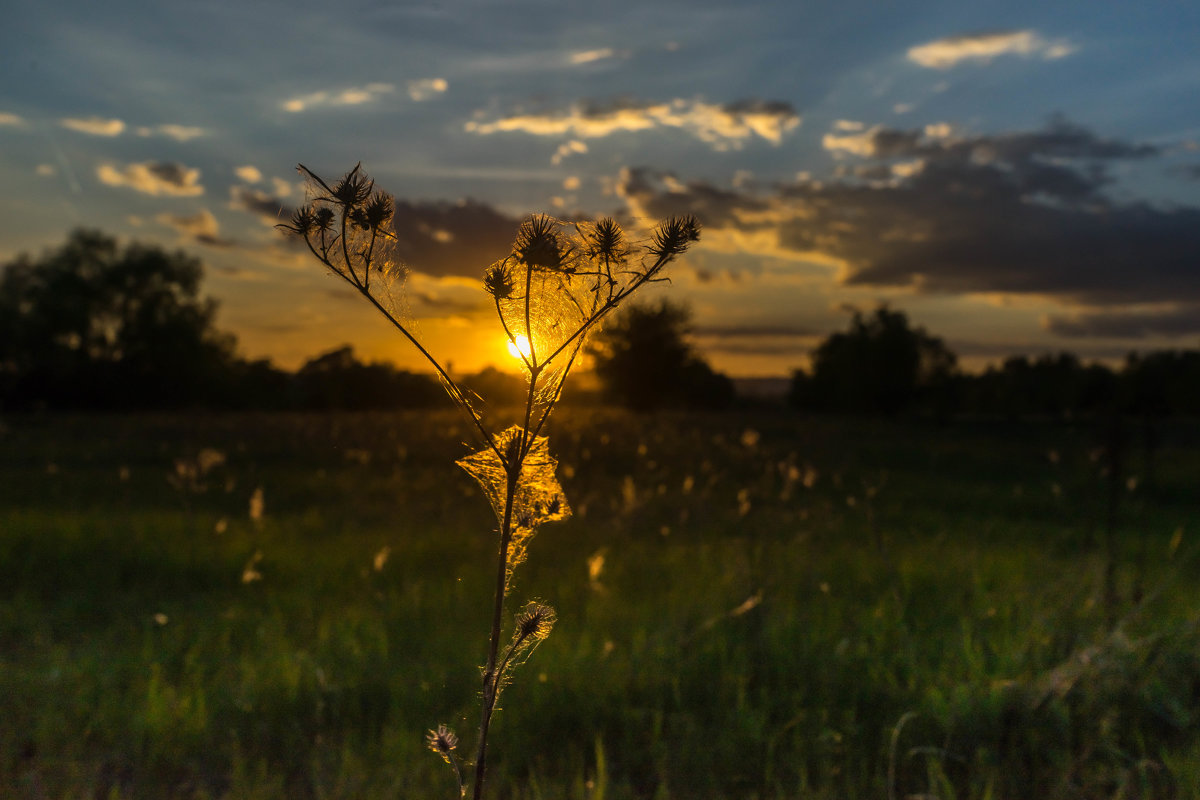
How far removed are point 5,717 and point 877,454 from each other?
20534 millimetres

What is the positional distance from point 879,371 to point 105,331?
→ 2873 inches

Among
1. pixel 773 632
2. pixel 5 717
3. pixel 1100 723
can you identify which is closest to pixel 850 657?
pixel 773 632

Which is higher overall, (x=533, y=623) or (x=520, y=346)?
(x=520, y=346)

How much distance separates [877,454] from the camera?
839 inches

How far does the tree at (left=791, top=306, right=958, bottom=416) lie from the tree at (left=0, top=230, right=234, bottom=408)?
6032 cm

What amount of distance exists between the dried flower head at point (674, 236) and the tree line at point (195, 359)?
2649cm

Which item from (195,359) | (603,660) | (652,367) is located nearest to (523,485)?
(603,660)

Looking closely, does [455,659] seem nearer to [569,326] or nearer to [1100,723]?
[1100,723]

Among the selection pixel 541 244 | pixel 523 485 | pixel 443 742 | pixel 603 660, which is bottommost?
pixel 603 660

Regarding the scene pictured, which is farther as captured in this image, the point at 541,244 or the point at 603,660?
the point at 603,660

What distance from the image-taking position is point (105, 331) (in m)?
62.2

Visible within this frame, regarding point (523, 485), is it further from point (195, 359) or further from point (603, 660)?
point (195, 359)

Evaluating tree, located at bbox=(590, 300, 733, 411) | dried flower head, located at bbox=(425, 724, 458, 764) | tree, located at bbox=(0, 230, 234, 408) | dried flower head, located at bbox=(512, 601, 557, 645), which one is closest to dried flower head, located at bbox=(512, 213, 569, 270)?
dried flower head, located at bbox=(512, 601, 557, 645)

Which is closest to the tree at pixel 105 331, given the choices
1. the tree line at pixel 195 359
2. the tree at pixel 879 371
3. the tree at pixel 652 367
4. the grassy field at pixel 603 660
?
the tree line at pixel 195 359
